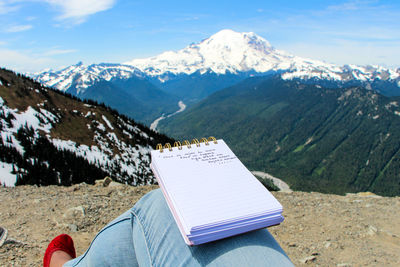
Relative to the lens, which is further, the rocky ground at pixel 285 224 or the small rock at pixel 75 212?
the small rock at pixel 75 212

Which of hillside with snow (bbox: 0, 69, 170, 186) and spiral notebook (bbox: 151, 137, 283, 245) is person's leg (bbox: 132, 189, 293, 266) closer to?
spiral notebook (bbox: 151, 137, 283, 245)

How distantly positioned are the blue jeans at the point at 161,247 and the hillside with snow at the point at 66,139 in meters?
19.9

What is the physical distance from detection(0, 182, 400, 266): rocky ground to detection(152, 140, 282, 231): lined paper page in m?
4.64

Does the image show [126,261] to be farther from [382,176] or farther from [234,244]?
[382,176]

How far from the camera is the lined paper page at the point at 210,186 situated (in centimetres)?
256

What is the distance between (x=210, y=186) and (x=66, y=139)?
173 ft

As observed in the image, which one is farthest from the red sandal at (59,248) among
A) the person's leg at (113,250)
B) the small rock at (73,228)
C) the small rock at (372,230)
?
the small rock at (372,230)

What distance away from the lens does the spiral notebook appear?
7.93 ft

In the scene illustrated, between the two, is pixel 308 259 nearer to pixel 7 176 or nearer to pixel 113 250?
pixel 113 250

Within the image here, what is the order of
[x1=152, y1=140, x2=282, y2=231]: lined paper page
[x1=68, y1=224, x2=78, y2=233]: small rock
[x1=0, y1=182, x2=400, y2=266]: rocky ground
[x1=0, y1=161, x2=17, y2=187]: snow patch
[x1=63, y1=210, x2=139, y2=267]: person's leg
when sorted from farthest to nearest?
1. [x1=0, y1=161, x2=17, y2=187]: snow patch
2. [x1=68, y1=224, x2=78, y2=233]: small rock
3. [x1=0, y1=182, x2=400, y2=266]: rocky ground
4. [x1=63, y1=210, x2=139, y2=267]: person's leg
5. [x1=152, y1=140, x2=282, y2=231]: lined paper page

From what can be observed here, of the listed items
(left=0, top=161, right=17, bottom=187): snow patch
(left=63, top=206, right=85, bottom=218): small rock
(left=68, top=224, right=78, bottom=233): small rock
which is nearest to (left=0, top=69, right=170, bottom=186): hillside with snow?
(left=0, top=161, right=17, bottom=187): snow patch

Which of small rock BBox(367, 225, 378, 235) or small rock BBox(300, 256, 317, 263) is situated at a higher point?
small rock BBox(300, 256, 317, 263)

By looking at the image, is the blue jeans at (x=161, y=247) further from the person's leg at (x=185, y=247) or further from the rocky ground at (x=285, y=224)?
the rocky ground at (x=285, y=224)

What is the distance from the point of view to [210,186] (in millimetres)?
2973
